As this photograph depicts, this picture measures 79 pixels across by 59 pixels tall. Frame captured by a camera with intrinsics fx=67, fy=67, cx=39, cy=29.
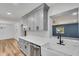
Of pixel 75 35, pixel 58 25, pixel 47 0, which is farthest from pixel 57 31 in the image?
pixel 47 0

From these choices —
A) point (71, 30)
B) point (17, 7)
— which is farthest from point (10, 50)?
point (71, 30)

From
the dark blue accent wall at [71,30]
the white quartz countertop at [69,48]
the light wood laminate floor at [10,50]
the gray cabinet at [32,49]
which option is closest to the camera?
Result: the white quartz countertop at [69,48]

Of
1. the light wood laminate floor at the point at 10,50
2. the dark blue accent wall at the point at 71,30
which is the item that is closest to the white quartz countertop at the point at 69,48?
the dark blue accent wall at the point at 71,30

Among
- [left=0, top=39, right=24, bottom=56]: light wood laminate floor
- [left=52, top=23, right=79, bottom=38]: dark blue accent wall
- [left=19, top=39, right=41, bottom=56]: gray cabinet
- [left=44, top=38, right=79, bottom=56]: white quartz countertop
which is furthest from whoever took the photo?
[left=0, top=39, right=24, bottom=56]: light wood laminate floor

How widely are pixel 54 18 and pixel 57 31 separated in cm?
38

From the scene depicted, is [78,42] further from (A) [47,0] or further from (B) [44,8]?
(B) [44,8]

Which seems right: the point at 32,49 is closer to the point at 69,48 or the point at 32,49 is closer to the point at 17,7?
the point at 69,48

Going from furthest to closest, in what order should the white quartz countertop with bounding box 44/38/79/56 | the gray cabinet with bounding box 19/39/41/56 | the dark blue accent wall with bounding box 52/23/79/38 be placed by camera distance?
the gray cabinet with bounding box 19/39/41/56
the dark blue accent wall with bounding box 52/23/79/38
the white quartz countertop with bounding box 44/38/79/56

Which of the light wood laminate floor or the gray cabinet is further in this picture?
the light wood laminate floor

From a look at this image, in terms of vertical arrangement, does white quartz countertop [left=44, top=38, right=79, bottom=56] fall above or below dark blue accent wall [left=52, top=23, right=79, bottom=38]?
below

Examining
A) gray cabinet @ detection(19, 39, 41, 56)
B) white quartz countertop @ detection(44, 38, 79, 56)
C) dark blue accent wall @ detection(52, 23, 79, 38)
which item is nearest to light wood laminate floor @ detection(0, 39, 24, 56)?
gray cabinet @ detection(19, 39, 41, 56)

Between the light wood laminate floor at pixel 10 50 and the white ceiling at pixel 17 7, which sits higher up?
the white ceiling at pixel 17 7

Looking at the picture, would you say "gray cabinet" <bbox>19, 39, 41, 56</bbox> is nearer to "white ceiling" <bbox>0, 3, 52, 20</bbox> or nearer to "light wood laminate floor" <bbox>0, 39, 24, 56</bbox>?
"light wood laminate floor" <bbox>0, 39, 24, 56</bbox>

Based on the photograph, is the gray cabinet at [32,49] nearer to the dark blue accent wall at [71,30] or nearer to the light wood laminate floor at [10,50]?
the light wood laminate floor at [10,50]
